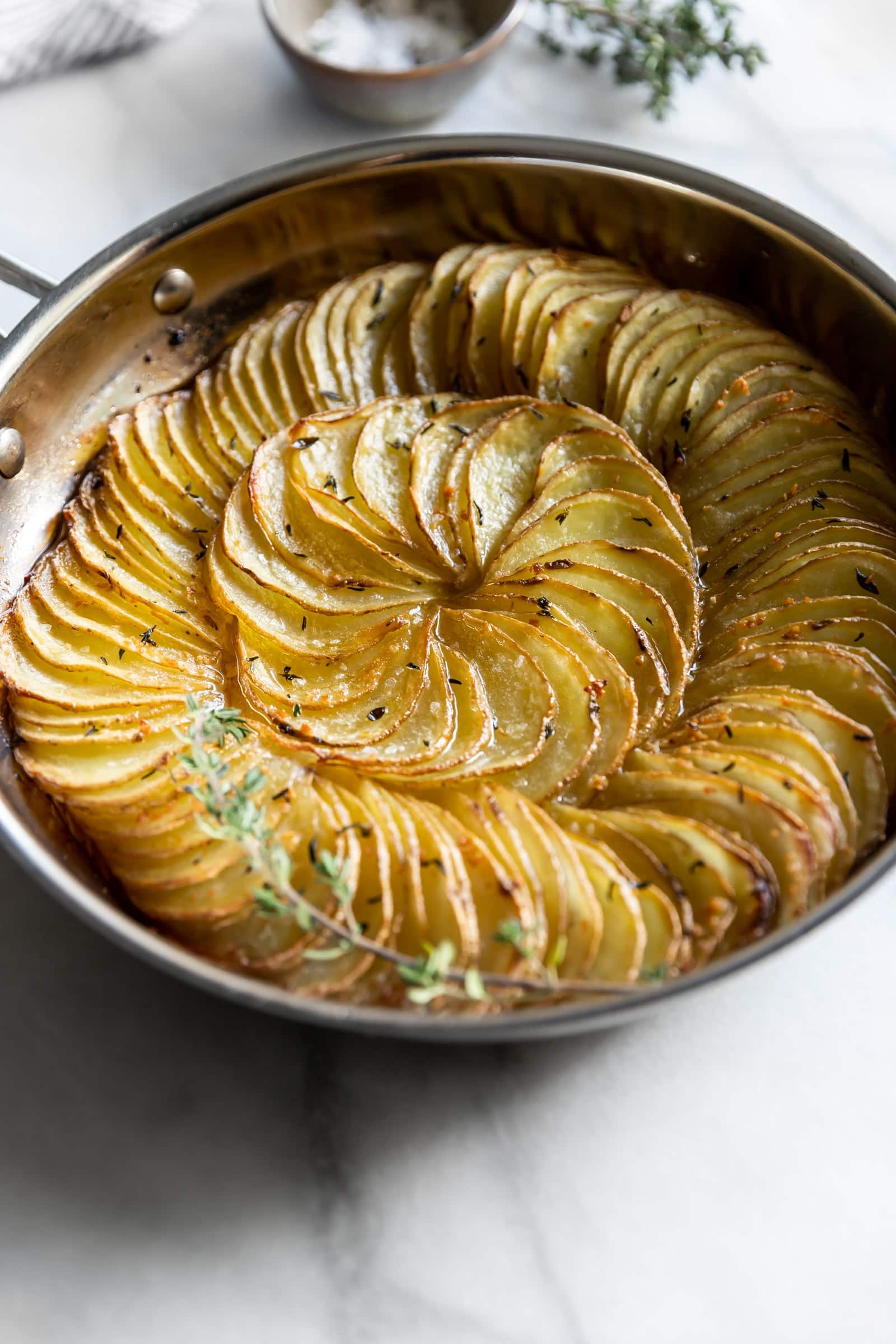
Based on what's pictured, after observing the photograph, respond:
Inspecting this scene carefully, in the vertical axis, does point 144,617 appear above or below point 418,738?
above

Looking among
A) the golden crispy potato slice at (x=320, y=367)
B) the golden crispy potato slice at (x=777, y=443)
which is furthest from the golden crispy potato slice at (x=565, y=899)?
the golden crispy potato slice at (x=320, y=367)

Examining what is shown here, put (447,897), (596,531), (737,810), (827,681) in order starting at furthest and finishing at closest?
(596,531)
(827,681)
(737,810)
(447,897)

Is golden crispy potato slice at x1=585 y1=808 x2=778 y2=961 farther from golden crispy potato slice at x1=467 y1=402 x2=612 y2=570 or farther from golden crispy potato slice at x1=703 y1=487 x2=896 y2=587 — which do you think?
golden crispy potato slice at x1=467 y1=402 x2=612 y2=570

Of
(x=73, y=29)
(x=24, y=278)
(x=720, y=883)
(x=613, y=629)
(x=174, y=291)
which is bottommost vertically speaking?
(x=720, y=883)

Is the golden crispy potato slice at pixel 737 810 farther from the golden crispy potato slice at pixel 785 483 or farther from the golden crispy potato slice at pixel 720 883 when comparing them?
the golden crispy potato slice at pixel 785 483

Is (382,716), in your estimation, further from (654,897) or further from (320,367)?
A: (320,367)

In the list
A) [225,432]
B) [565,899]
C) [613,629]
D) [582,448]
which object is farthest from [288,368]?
[565,899]
